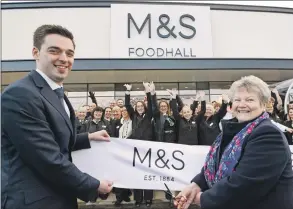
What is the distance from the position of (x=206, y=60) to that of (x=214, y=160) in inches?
455

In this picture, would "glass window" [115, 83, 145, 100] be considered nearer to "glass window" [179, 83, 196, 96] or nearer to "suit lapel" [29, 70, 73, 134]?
"glass window" [179, 83, 196, 96]

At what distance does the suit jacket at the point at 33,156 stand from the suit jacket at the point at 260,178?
870 mm

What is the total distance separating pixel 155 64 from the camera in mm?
13258

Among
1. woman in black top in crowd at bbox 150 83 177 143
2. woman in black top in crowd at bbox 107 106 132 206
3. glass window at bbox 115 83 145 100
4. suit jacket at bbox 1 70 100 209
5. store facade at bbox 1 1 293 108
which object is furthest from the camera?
glass window at bbox 115 83 145 100

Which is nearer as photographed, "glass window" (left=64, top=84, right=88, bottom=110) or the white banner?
the white banner

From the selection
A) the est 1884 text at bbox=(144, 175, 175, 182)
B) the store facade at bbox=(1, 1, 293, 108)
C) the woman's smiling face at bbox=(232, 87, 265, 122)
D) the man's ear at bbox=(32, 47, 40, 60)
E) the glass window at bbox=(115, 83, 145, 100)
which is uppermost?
the store facade at bbox=(1, 1, 293, 108)

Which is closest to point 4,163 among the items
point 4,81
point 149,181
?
point 149,181

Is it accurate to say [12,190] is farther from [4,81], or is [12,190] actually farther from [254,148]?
[4,81]

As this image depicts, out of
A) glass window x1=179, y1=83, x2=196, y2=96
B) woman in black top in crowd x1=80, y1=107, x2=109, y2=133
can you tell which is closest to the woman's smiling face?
woman in black top in crowd x1=80, y1=107, x2=109, y2=133

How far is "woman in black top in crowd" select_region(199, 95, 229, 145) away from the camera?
6.71 metres

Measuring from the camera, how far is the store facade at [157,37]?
1323 cm

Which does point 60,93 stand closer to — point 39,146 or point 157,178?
point 39,146

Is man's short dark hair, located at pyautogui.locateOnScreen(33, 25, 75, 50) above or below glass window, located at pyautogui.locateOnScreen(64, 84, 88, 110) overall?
below

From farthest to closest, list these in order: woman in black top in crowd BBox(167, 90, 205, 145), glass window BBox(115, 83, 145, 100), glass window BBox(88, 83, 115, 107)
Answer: glass window BBox(88, 83, 115, 107)
glass window BBox(115, 83, 145, 100)
woman in black top in crowd BBox(167, 90, 205, 145)
